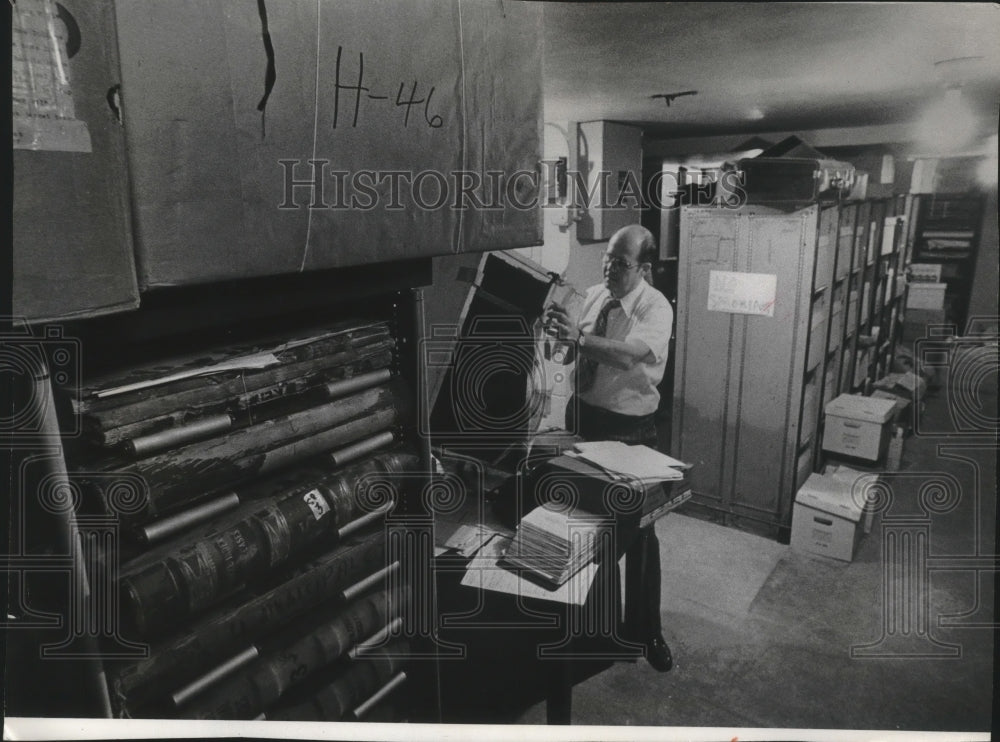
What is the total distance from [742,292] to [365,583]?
281 centimetres

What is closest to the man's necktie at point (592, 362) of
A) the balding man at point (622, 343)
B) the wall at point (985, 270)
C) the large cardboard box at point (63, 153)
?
the balding man at point (622, 343)

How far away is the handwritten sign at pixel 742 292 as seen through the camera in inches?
129

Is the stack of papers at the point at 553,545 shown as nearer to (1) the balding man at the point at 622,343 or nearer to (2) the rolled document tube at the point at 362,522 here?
(2) the rolled document tube at the point at 362,522

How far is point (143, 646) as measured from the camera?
798 mm

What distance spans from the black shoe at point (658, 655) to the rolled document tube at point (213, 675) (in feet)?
5.85

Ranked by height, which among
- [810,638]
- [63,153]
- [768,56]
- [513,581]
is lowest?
[810,638]

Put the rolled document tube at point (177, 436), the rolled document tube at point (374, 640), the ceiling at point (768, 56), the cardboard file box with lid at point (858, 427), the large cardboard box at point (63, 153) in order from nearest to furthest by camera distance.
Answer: the large cardboard box at point (63, 153) → the rolled document tube at point (177, 436) → the rolled document tube at point (374, 640) → the ceiling at point (768, 56) → the cardboard file box with lid at point (858, 427)

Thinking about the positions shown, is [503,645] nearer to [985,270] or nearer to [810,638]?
[810,638]

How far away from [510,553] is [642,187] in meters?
3.97

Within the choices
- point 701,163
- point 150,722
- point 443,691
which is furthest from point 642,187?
point 150,722

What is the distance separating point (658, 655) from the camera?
233 cm

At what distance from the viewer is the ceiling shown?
5.08 feet

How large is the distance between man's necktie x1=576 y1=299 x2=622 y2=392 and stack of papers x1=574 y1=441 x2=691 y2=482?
989 mm

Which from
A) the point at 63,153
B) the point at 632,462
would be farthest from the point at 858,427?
the point at 63,153
